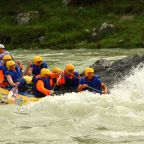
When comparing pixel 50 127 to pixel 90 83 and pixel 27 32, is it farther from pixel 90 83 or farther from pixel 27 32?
pixel 27 32

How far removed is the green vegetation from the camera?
1980 inches

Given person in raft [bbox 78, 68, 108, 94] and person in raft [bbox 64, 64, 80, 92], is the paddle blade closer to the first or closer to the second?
person in raft [bbox 64, 64, 80, 92]

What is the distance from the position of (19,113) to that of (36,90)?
96.7 inches

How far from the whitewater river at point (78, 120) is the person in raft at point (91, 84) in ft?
1.67

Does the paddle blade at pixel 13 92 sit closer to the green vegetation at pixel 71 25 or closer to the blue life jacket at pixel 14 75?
the blue life jacket at pixel 14 75

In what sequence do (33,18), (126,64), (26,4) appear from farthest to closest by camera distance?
(26,4)
(33,18)
(126,64)

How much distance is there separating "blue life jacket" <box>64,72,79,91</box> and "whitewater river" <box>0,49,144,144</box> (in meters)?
1.61

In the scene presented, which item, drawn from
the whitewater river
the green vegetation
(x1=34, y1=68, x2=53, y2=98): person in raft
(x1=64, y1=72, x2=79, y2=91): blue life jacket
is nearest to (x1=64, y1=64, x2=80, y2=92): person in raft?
(x1=64, y1=72, x2=79, y2=91): blue life jacket

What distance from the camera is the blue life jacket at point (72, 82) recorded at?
20984mm

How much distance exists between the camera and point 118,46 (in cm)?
4778

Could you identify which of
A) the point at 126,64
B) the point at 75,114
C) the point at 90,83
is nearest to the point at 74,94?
the point at 90,83

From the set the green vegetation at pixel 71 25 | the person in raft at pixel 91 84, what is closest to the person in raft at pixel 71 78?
the person in raft at pixel 91 84

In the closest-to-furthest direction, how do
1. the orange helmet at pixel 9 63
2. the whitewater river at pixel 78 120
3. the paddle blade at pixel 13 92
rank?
1. the whitewater river at pixel 78 120
2. the paddle blade at pixel 13 92
3. the orange helmet at pixel 9 63

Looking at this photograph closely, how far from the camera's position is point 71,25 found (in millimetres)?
56000
